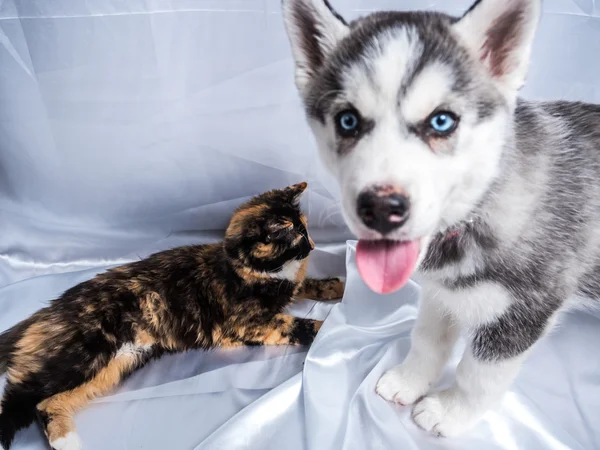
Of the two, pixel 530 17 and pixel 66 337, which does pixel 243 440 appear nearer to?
pixel 66 337

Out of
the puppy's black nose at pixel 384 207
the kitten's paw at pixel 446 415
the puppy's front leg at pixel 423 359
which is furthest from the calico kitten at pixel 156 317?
the puppy's black nose at pixel 384 207

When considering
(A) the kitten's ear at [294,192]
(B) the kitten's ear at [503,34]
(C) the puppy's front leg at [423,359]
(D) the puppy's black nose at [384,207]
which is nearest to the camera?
(D) the puppy's black nose at [384,207]

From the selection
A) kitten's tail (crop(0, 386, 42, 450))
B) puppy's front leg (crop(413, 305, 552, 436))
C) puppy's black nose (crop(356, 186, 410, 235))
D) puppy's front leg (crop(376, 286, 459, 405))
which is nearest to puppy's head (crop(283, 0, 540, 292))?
puppy's black nose (crop(356, 186, 410, 235))

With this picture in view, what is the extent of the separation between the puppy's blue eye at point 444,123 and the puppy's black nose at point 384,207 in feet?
0.60

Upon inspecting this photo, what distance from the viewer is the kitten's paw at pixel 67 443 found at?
141cm

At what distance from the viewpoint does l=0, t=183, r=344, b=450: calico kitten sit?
1466mm

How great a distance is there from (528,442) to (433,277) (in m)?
0.60

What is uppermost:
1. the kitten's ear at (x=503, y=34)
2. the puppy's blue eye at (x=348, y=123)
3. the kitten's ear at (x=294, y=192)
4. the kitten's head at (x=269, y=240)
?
the kitten's ear at (x=503, y=34)

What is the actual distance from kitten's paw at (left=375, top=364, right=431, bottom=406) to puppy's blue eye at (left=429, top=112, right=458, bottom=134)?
2.68 feet

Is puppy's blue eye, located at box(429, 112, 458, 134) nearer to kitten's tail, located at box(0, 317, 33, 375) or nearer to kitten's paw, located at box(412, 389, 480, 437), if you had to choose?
kitten's paw, located at box(412, 389, 480, 437)

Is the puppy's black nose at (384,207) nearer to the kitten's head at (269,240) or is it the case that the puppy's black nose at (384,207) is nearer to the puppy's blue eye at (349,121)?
the puppy's blue eye at (349,121)

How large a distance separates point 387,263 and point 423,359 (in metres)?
0.60

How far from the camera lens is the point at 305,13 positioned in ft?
3.81

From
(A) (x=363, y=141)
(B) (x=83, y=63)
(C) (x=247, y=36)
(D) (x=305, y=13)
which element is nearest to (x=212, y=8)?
(C) (x=247, y=36)
